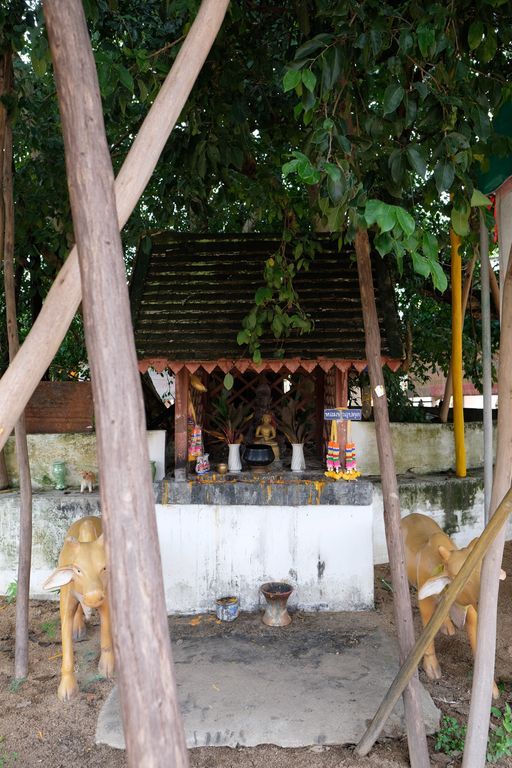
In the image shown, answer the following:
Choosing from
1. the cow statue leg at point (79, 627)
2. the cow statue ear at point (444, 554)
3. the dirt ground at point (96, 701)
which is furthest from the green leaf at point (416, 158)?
the cow statue leg at point (79, 627)

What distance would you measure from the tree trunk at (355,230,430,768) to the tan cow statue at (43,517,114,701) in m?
2.34

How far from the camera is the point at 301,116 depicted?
6527mm

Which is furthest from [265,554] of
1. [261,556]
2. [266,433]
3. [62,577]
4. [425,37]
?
Result: [425,37]

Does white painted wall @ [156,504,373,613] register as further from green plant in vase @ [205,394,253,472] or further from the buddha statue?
the buddha statue

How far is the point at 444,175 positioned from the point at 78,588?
13.6 feet

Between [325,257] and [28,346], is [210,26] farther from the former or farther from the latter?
[325,257]

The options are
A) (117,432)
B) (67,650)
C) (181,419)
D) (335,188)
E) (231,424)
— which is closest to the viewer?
(117,432)

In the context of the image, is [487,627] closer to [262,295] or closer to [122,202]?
[122,202]

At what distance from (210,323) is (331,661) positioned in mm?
3838

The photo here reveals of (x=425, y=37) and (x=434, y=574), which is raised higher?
(x=425, y=37)

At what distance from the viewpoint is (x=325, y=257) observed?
24.5 feet

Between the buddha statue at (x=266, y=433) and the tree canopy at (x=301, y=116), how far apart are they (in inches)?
50.2

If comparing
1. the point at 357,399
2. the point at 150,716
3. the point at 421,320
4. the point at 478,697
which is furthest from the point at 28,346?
the point at 357,399

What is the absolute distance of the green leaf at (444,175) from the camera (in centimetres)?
326
